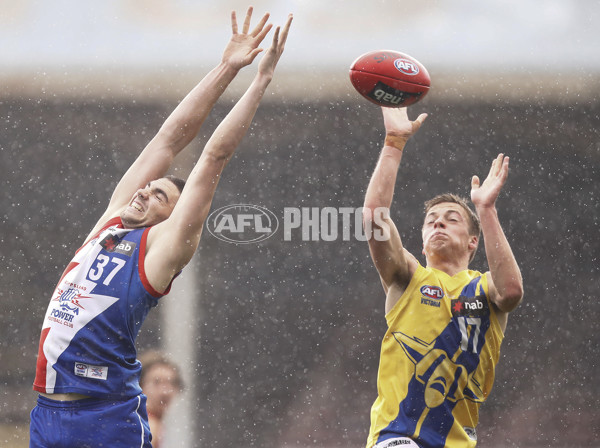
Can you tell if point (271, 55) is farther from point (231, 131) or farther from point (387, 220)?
point (387, 220)

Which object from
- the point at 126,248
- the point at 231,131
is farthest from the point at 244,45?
the point at 126,248

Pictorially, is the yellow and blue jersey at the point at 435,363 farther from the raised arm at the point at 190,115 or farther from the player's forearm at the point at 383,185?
the raised arm at the point at 190,115

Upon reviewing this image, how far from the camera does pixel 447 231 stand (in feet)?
11.8

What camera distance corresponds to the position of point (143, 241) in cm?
304

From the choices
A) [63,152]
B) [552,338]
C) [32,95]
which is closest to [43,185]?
[63,152]

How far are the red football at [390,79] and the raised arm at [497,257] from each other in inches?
24.1

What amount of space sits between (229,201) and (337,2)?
4474 mm

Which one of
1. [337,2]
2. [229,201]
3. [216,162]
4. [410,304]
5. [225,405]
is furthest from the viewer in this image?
[337,2]

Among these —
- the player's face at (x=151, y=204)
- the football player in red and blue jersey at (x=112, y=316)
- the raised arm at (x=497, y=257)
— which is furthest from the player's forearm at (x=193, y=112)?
the raised arm at (x=497, y=257)

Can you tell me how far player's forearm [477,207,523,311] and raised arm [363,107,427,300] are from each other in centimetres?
36

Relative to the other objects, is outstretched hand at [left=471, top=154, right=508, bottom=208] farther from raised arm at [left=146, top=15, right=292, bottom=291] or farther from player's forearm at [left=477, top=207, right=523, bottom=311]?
raised arm at [left=146, top=15, right=292, bottom=291]

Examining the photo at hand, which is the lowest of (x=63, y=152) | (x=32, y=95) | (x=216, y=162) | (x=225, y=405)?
(x=225, y=405)

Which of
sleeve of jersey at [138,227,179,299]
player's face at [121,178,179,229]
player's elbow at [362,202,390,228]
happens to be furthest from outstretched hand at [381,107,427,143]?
sleeve of jersey at [138,227,179,299]

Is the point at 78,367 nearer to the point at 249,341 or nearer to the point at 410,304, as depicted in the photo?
the point at 410,304
